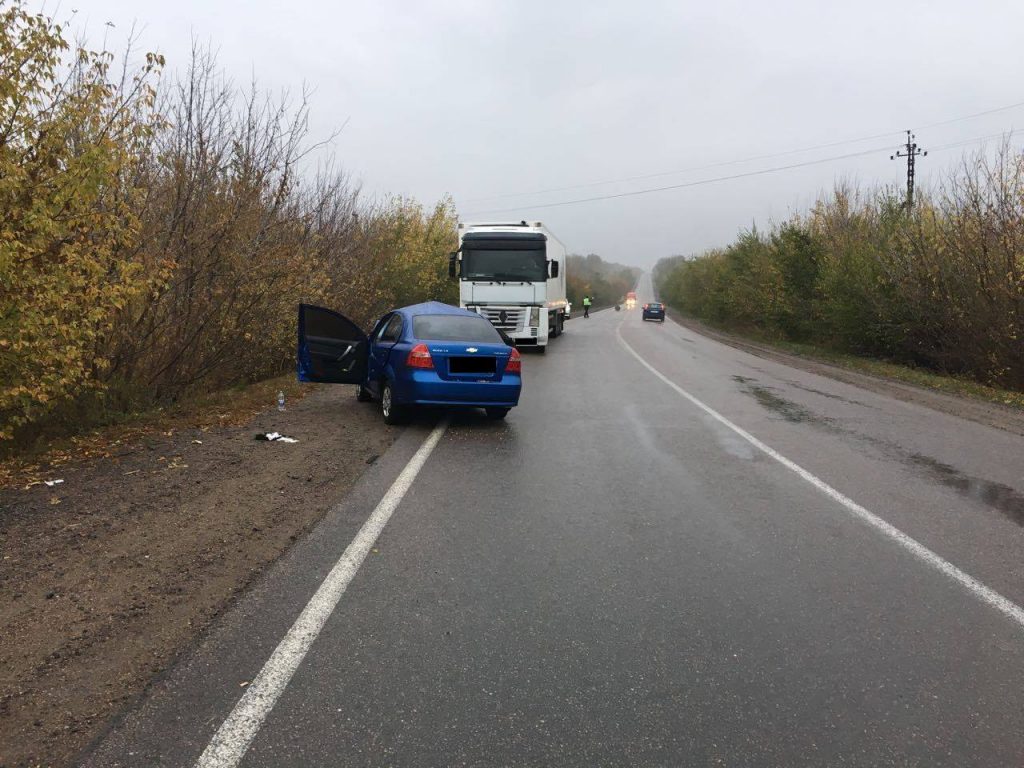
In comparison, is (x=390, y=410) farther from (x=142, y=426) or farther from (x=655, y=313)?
(x=655, y=313)

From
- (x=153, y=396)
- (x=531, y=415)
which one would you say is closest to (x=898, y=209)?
(x=531, y=415)

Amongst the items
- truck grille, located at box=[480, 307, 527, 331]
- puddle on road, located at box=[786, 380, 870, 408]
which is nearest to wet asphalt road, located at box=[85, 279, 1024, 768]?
puddle on road, located at box=[786, 380, 870, 408]

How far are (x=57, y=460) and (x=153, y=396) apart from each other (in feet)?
9.49

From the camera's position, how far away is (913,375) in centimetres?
1744

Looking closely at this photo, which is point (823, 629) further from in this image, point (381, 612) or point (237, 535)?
point (237, 535)

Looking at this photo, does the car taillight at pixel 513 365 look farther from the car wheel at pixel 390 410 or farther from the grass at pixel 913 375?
the grass at pixel 913 375

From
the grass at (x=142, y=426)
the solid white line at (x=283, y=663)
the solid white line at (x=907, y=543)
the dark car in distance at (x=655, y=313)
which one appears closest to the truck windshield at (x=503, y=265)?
the grass at (x=142, y=426)

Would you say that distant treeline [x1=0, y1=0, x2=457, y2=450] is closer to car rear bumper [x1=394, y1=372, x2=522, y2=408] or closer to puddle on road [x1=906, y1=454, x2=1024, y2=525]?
car rear bumper [x1=394, y1=372, x2=522, y2=408]

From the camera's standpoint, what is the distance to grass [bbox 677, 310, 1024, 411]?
13922mm

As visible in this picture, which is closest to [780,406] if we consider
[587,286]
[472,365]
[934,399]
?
[934,399]

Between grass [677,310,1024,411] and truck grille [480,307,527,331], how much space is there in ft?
30.6

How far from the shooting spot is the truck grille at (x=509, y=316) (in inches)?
838

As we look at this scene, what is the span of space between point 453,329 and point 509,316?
12.1 meters

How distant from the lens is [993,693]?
2959 mm
